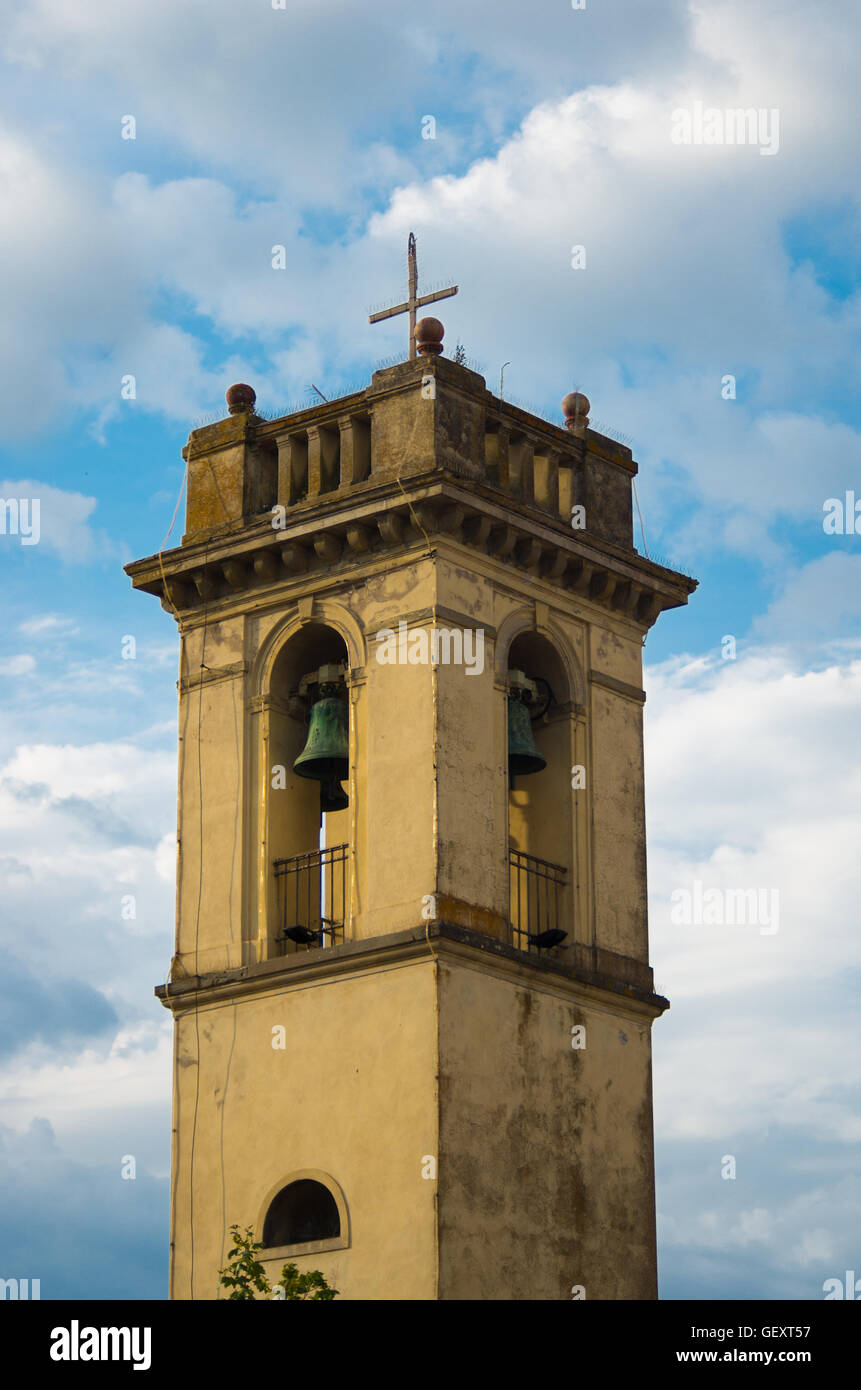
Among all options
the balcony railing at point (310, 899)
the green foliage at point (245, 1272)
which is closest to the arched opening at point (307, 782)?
the balcony railing at point (310, 899)

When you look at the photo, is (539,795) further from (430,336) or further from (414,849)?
(430,336)

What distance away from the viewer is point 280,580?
36344mm

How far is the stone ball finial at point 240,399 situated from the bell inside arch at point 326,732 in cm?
358

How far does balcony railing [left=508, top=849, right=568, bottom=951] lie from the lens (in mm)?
35375

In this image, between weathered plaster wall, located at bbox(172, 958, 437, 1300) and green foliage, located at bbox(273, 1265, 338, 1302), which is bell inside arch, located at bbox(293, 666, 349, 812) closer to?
weathered plaster wall, located at bbox(172, 958, 437, 1300)

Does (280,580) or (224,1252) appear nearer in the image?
(224,1252)

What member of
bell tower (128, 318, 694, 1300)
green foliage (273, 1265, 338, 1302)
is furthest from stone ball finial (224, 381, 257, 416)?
green foliage (273, 1265, 338, 1302)

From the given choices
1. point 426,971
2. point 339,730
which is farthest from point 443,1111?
point 339,730

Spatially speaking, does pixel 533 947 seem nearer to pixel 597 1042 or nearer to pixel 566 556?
pixel 597 1042

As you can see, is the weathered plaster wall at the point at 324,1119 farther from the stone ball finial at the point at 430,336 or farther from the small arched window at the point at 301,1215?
the stone ball finial at the point at 430,336

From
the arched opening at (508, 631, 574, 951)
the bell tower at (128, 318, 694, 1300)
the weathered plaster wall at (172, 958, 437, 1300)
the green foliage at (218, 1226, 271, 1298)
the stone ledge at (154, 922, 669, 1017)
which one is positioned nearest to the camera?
the green foliage at (218, 1226, 271, 1298)

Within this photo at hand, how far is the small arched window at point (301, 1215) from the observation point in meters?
33.9

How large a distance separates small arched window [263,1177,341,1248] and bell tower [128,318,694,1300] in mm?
45
